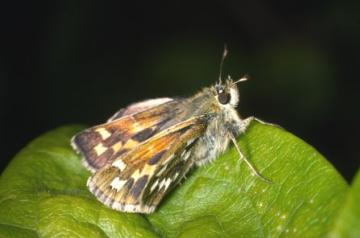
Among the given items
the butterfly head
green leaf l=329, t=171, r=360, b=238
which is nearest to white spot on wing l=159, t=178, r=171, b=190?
the butterfly head

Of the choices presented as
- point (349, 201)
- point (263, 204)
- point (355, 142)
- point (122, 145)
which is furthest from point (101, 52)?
point (349, 201)

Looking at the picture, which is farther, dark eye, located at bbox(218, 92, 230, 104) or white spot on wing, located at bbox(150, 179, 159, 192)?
dark eye, located at bbox(218, 92, 230, 104)

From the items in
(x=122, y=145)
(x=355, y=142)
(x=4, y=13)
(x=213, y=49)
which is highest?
(x=4, y=13)

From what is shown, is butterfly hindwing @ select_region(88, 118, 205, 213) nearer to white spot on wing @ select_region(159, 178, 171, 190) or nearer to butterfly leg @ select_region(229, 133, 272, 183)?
white spot on wing @ select_region(159, 178, 171, 190)

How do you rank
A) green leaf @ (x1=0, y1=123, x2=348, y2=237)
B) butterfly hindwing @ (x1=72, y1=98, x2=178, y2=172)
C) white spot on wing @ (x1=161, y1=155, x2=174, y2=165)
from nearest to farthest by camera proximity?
green leaf @ (x1=0, y1=123, x2=348, y2=237) < white spot on wing @ (x1=161, y1=155, x2=174, y2=165) < butterfly hindwing @ (x1=72, y1=98, x2=178, y2=172)

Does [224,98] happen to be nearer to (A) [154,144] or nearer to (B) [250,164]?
(A) [154,144]

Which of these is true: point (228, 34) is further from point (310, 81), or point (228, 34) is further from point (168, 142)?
point (168, 142)
